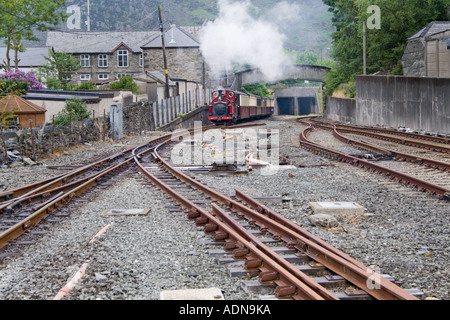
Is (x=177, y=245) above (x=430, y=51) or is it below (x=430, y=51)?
below

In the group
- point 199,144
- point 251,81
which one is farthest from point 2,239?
point 251,81

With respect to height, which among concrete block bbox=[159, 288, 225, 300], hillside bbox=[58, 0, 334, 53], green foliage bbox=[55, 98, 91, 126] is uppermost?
hillside bbox=[58, 0, 334, 53]

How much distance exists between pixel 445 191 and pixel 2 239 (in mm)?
7303

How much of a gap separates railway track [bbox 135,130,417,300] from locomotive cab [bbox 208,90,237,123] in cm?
3161

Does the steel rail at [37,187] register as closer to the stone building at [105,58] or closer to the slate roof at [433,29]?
the slate roof at [433,29]

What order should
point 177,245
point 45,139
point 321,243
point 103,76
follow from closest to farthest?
point 321,243 < point 177,245 < point 45,139 < point 103,76

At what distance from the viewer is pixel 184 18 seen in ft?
500

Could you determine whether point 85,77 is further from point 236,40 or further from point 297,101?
point 297,101

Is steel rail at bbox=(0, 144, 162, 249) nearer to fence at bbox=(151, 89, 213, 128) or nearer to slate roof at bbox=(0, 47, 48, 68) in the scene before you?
fence at bbox=(151, 89, 213, 128)

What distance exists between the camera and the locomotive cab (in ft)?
134

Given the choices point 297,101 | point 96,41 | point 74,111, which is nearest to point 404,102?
point 74,111

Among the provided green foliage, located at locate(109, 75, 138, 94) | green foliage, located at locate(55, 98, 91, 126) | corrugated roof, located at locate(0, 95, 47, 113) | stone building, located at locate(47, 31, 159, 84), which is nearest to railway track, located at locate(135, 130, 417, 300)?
corrugated roof, located at locate(0, 95, 47, 113)

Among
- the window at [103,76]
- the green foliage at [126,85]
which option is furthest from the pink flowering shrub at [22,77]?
the window at [103,76]

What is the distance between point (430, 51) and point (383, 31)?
7989 mm
